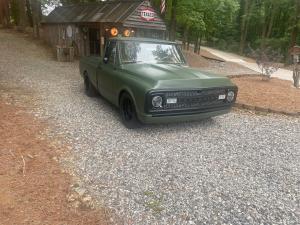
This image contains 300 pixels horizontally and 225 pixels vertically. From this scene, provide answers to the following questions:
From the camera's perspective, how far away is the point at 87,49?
50.3 ft

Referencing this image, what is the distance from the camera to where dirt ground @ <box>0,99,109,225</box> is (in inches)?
113

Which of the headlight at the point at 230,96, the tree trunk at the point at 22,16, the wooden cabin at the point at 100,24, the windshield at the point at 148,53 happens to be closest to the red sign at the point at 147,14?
the wooden cabin at the point at 100,24

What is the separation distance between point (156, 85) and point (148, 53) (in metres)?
1.61

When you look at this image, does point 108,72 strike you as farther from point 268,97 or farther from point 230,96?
point 268,97

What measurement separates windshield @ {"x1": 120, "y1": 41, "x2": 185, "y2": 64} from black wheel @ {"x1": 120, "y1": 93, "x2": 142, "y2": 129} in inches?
33.7

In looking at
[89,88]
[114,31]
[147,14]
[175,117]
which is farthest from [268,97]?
[147,14]

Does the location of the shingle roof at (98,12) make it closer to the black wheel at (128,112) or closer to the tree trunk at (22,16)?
the tree trunk at (22,16)

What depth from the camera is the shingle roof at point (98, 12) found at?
13.4 meters

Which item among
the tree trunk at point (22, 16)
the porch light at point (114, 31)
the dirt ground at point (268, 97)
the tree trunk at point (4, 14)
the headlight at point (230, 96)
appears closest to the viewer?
the headlight at point (230, 96)

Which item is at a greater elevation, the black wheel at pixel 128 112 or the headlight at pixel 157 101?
the headlight at pixel 157 101

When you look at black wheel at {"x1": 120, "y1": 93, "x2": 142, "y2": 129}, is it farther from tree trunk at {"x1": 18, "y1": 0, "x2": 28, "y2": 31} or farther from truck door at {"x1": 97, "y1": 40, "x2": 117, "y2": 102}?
tree trunk at {"x1": 18, "y1": 0, "x2": 28, "y2": 31}

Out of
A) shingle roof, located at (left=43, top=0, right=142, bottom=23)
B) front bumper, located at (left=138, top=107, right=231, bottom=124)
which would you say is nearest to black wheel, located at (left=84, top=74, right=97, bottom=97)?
front bumper, located at (left=138, top=107, right=231, bottom=124)

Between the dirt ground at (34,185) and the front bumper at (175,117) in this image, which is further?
the front bumper at (175,117)

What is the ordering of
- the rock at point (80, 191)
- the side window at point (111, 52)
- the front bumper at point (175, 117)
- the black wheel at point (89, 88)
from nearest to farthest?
1. the rock at point (80, 191)
2. the front bumper at point (175, 117)
3. the side window at point (111, 52)
4. the black wheel at point (89, 88)
